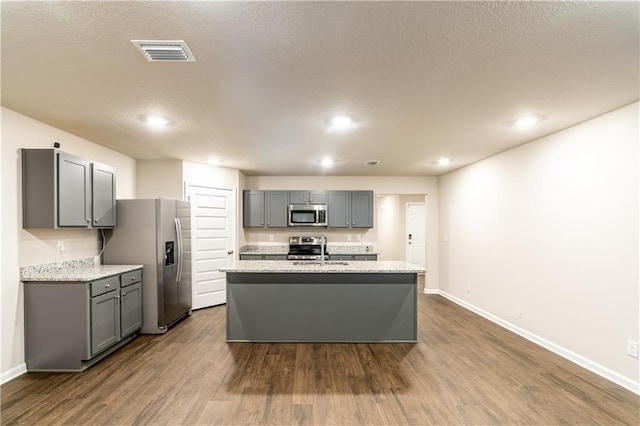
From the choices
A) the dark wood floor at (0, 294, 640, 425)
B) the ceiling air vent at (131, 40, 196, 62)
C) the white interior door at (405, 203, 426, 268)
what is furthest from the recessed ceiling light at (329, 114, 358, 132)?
the white interior door at (405, 203, 426, 268)

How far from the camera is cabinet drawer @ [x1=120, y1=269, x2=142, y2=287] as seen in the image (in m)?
3.79

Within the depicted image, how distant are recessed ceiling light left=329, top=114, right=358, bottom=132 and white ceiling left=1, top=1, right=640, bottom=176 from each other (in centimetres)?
10

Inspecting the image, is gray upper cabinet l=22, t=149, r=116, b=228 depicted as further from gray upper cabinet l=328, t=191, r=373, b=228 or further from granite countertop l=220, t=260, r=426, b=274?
gray upper cabinet l=328, t=191, r=373, b=228

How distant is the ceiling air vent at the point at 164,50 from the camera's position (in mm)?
1847

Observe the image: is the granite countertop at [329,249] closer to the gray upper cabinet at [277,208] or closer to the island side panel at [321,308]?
the gray upper cabinet at [277,208]

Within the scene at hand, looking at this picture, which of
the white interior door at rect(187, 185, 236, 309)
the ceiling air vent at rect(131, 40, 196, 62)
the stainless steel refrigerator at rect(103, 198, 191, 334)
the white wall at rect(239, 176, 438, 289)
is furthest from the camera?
the white wall at rect(239, 176, 438, 289)

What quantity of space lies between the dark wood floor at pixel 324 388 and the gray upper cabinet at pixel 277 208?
10.1 feet

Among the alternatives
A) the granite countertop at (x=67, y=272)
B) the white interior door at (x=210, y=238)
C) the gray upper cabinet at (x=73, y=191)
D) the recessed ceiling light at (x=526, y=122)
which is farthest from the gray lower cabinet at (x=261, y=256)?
the recessed ceiling light at (x=526, y=122)

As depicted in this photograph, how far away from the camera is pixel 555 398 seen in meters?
2.65

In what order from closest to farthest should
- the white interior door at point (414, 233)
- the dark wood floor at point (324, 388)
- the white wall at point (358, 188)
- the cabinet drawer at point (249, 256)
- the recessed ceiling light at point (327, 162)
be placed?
the dark wood floor at point (324, 388) < the recessed ceiling light at point (327, 162) < the cabinet drawer at point (249, 256) < the white wall at point (358, 188) < the white interior door at point (414, 233)

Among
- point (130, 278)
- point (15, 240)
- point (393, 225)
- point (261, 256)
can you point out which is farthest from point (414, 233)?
point (15, 240)

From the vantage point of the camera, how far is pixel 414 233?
29.1 ft

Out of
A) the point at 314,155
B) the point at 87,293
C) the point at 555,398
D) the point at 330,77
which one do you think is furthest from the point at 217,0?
the point at 555,398

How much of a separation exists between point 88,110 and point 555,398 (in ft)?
16.1
